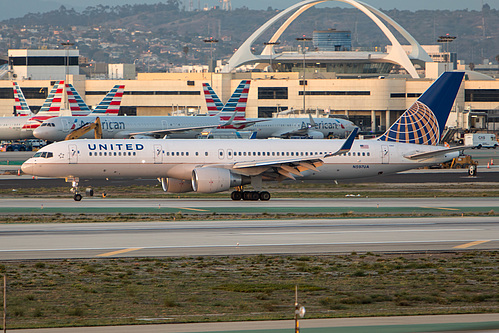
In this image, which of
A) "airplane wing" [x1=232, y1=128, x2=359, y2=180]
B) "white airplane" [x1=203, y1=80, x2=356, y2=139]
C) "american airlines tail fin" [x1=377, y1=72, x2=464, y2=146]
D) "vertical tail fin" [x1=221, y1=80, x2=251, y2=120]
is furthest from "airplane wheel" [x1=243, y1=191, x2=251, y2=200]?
"white airplane" [x1=203, y1=80, x2=356, y2=139]

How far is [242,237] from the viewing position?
32.8 meters

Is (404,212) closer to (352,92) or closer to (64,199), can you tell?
(64,199)

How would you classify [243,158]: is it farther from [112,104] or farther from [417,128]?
[112,104]

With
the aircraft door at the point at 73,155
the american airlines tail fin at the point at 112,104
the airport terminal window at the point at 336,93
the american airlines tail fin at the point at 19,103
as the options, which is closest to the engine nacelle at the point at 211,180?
the aircraft door at the point at 73,155

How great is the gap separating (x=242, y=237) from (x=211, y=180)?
14.3 meters

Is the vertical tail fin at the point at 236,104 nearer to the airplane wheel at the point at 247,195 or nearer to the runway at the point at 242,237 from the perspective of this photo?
the airplane wheel at the point at 247,195

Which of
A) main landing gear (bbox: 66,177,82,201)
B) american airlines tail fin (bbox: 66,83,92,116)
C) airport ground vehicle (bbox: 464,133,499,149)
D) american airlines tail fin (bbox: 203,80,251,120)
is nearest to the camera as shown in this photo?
main landing gear (bbox: 66,177,82,201)

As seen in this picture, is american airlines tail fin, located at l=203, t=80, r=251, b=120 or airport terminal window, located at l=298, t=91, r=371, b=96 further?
airport terminal window, located at l=298, t=91, r=371, b=96

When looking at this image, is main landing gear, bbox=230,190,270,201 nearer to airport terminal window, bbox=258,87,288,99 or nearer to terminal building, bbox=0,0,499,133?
terminal building, bbox=0,0,499,133

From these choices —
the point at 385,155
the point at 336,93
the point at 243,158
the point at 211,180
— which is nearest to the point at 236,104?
the point at 385,155

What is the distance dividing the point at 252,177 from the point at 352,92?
121 metres

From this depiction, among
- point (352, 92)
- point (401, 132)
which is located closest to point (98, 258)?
point (401, 132)

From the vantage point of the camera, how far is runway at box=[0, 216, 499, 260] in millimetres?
29406

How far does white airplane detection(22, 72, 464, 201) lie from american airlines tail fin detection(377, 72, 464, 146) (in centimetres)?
7
